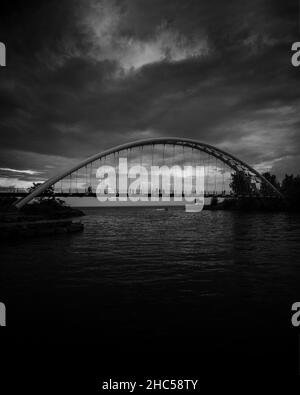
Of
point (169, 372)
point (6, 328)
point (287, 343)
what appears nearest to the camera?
point (169, 372)

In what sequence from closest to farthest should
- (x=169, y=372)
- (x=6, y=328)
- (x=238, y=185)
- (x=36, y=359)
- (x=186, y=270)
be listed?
(x=169, y=372), (x=36, y=359), (x=6, y=328), (x=186, y=270), (x=238, y=185)

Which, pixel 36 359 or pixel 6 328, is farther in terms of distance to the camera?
pixel 6 328

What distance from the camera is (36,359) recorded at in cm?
607

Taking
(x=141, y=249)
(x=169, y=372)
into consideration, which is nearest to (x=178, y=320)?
(x=169, y=372)

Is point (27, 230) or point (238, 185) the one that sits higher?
point (238, 185)

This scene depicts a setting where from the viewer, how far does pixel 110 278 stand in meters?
12.9

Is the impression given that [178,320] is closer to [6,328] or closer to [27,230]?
[6,328]

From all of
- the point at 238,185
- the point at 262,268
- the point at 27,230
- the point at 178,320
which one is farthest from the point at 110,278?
the point at 238,185

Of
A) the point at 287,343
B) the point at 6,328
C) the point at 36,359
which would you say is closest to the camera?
the point at 36,359

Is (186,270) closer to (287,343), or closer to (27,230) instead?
(287,343)

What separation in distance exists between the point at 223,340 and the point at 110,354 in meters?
3.01
